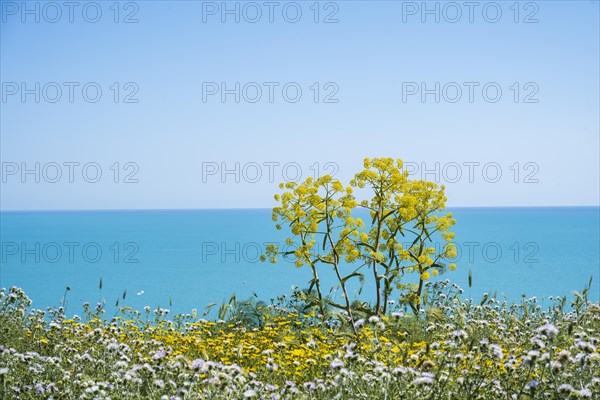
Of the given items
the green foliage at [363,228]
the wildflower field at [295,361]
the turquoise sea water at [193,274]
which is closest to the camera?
the wildflower field at [295,361]

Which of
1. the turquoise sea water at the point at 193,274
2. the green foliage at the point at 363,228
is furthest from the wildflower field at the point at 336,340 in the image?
the turquoise sea water at the point at 193,274

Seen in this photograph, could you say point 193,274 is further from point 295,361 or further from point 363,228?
point 295,361

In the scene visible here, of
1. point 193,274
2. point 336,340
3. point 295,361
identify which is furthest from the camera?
point 193,274

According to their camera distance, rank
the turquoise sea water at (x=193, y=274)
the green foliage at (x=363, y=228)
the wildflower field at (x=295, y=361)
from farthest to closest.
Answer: the turquoise sea water at (x=193, y=274) < the green foliage at (x=363, y=228) < the wildflower field at (x=295, y=361)

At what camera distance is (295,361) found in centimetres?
573

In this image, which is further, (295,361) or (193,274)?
(193,274)

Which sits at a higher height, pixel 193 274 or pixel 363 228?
pixel 363 228

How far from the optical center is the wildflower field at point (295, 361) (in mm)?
4289

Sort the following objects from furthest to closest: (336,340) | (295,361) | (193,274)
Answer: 1. (193,274)
2. (336,340)
3. (295,361)

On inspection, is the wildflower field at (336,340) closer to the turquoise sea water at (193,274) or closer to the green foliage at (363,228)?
the green foliage at (363,228)

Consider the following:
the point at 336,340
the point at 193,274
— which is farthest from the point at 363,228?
the point at 193,274

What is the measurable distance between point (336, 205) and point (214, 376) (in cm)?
454

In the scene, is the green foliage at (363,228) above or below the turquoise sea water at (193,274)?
above

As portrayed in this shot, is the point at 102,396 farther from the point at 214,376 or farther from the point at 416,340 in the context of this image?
the point at 416,340
